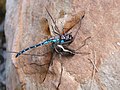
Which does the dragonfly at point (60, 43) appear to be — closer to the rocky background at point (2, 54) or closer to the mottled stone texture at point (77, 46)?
the mottled stone texture at point (77, 46)

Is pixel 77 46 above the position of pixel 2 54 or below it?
above

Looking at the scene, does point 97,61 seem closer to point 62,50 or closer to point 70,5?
point 62,50

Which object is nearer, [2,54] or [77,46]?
[77,46]

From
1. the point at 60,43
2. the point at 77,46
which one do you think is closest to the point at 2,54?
the point at 60,43

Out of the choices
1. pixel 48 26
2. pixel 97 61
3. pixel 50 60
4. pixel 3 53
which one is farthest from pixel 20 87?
pixel 3 53

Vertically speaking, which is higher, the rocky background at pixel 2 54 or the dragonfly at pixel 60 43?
the dragonfly at pixel 60 43

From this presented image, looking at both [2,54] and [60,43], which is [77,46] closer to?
[60,43]

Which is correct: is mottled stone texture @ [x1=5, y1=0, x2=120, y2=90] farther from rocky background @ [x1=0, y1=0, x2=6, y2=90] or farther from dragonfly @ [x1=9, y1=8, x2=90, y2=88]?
rocky background @ [x1=0, y1=0, x2=6, y2=90]

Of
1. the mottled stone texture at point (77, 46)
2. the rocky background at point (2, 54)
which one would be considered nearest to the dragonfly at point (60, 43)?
the mottled stone texture at point (77, 46)
